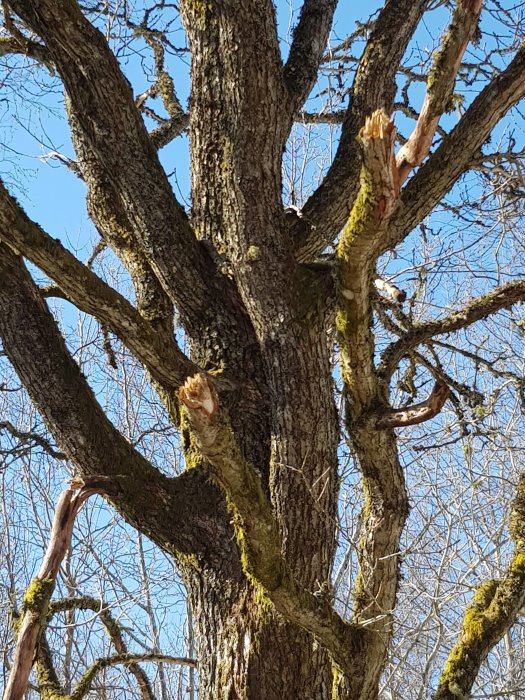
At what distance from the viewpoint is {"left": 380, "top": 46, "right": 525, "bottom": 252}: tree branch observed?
2.86m

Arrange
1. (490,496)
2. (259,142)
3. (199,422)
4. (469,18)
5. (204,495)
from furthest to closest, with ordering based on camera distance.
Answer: (490,496) < (259,142) < (204,495) < (469,18) < (199,422)

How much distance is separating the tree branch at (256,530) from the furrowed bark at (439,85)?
0.85 m

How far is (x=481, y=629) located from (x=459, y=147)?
1935 millimetres

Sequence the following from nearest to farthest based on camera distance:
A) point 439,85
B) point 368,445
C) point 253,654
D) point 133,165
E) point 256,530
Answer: point 439,85 < point 256,530 < point 368,445 < point 253,654 < point 133,165

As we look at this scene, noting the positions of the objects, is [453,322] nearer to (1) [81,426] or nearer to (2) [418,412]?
(2) [418,412]

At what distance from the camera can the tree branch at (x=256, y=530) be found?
2020mm

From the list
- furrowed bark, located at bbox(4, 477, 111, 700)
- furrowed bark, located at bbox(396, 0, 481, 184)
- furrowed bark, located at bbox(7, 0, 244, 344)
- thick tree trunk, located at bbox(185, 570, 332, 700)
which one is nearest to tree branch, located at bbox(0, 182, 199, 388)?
furrowed bark, located at bbox(7, 0, 244, 344)

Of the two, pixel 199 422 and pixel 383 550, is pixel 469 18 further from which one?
pixel 383 550

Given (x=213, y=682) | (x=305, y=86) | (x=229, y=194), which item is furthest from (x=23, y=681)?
(x=305, y=86)

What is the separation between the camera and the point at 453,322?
3012mm

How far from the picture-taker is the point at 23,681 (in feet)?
8.04

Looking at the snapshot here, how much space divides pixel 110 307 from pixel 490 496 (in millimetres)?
8445

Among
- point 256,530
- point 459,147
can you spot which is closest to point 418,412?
point 256,530

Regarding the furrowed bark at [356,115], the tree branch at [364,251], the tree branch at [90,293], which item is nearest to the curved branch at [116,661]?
the tree branch at [90,293]
